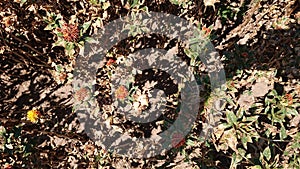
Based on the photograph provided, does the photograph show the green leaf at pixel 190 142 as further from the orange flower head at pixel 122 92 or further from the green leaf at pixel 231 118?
the orange flower head at pixel 122 92

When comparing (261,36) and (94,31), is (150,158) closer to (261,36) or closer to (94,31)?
(94,31)

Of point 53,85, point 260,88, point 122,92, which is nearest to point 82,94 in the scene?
point 122,92

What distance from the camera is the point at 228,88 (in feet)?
5.47

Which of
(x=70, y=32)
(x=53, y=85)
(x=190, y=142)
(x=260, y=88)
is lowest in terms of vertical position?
(x=190, y=142)

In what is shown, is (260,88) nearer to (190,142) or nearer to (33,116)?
(190,142)

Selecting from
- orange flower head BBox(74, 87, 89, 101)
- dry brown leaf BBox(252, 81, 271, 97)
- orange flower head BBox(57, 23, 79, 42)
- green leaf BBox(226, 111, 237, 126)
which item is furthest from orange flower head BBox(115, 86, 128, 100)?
dry brown leaf BBox(252, 81, 271, 97)

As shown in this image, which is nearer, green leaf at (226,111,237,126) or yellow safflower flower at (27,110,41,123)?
green leaf at (226,111,237,126)

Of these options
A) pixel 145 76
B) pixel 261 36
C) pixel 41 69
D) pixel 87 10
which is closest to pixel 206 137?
pixel 145 76

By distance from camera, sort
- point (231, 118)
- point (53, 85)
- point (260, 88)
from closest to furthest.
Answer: point (231, 118), point (260, 88), point (53, 85)

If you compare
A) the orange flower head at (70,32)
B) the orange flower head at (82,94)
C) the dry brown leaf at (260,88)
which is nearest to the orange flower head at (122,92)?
the orange flower head at (82,94)

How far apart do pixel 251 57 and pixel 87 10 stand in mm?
883

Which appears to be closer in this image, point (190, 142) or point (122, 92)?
point (190, 142)

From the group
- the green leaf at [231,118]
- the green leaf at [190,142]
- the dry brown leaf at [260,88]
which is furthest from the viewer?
the dry brown leaf at [260,88]

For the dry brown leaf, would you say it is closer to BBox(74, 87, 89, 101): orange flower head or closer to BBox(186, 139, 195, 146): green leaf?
BBox(186, 139, 195, 146): green leaf
